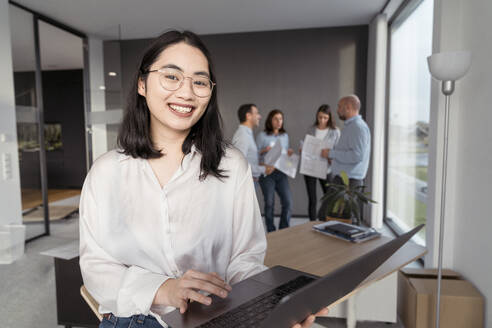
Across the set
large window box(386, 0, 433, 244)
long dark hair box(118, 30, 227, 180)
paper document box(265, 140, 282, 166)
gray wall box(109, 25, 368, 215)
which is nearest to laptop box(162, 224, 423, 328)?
long dark hair box(118, 30, 227, 180)

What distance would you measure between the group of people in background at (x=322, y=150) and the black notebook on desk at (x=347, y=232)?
52.8 inches

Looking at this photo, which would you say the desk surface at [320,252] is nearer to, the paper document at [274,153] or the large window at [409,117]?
the large window at [409,117]

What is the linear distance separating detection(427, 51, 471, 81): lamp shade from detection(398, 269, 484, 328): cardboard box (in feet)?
4.16

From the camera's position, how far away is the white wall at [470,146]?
2.01 meters

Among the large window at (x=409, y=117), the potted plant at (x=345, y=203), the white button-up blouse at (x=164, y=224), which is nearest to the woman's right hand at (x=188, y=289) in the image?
the white button-up blouse at (x=164, y=224)

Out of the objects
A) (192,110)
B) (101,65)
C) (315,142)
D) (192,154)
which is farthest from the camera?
(101,65)

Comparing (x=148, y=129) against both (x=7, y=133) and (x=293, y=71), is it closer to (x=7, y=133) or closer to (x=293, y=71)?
(x=7, y=133)

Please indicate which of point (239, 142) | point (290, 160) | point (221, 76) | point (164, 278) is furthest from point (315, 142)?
point (164, 278)

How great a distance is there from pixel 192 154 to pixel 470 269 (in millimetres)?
2061

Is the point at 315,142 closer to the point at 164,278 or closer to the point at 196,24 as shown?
the point at 196,24

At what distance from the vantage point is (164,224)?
106 centimetres

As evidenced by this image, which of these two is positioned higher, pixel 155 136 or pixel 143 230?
pixel 155 136

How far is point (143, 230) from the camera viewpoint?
1069mm

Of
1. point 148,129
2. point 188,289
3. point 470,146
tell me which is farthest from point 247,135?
point 188,289
